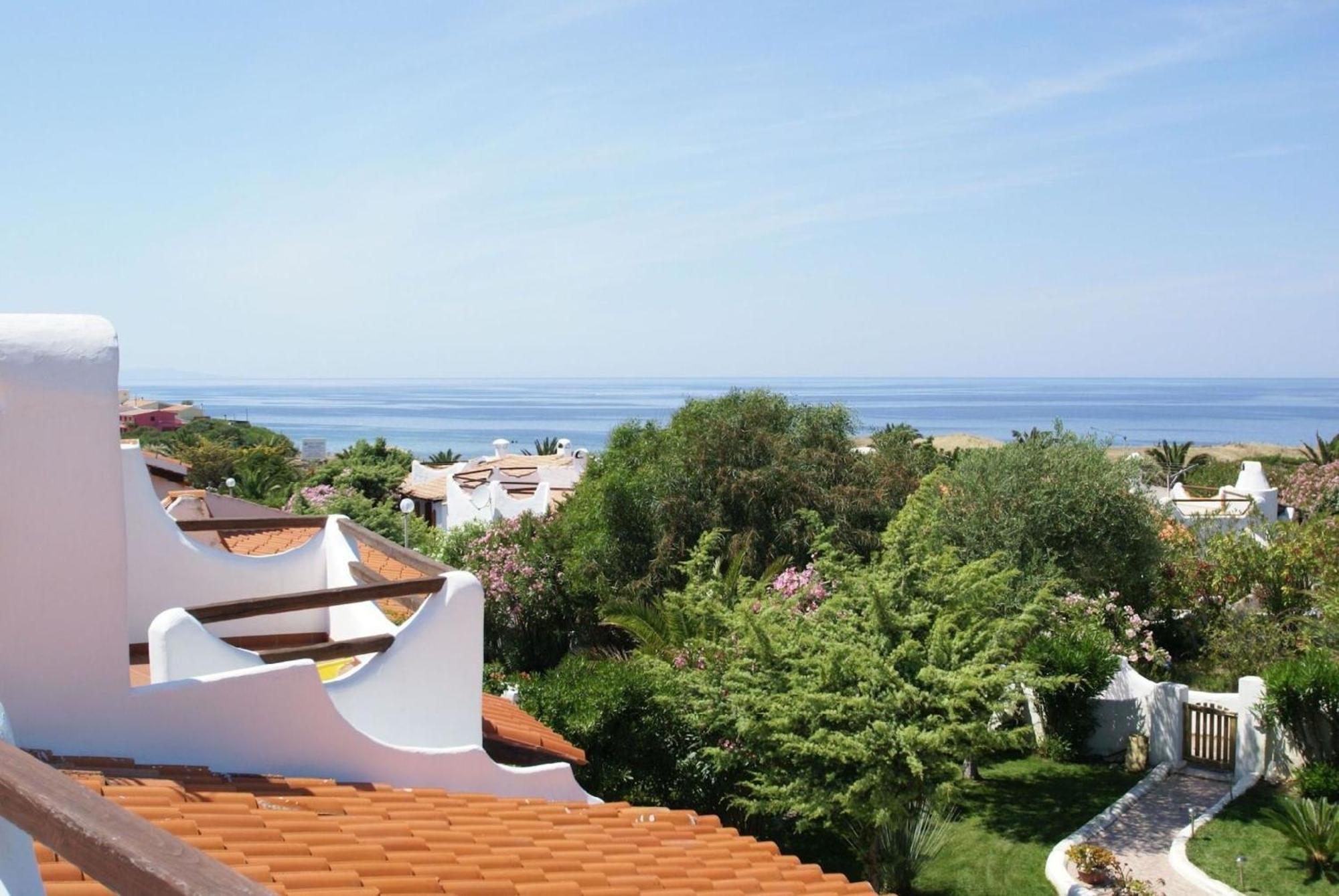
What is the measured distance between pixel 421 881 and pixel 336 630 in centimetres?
590

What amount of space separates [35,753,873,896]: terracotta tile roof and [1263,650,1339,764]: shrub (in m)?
12.4

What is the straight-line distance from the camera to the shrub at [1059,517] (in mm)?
20953

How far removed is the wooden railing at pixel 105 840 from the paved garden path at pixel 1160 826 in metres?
Result: 14.7

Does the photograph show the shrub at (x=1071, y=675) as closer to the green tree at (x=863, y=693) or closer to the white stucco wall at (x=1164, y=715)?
the white stucco wall at (x=1164, y=715)

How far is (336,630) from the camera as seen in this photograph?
34.0ft

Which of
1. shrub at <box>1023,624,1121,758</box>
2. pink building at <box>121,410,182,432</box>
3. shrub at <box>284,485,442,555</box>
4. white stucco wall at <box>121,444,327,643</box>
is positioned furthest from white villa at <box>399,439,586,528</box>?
pink building at <box>121,410,182,432</box>

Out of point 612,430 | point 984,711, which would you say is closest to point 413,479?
point 612,430

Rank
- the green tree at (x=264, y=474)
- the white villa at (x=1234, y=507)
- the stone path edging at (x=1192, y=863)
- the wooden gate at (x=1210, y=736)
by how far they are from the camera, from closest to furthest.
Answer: the stone path edging at (x=1192, y=863) < the wooden gate at (x=1210, y=736) < the white villa at (x=1234, y=507) < the green tree at (x=264, y=474)

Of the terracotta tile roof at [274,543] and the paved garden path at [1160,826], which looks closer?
the paved garden path at [1160,826]

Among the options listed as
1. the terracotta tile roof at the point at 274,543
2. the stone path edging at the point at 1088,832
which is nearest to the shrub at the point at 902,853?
the stone path edging at the point at 1088,832

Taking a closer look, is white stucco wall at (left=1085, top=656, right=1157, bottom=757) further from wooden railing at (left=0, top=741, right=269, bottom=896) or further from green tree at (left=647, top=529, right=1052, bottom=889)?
wooden railing at (left=0, top=741, right=269, bottom=896)

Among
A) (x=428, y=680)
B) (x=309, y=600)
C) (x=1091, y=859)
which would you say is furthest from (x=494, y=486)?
(x=309, y=600)

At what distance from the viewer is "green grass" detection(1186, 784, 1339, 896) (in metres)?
14.0

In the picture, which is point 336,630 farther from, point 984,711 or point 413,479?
point 413,479
